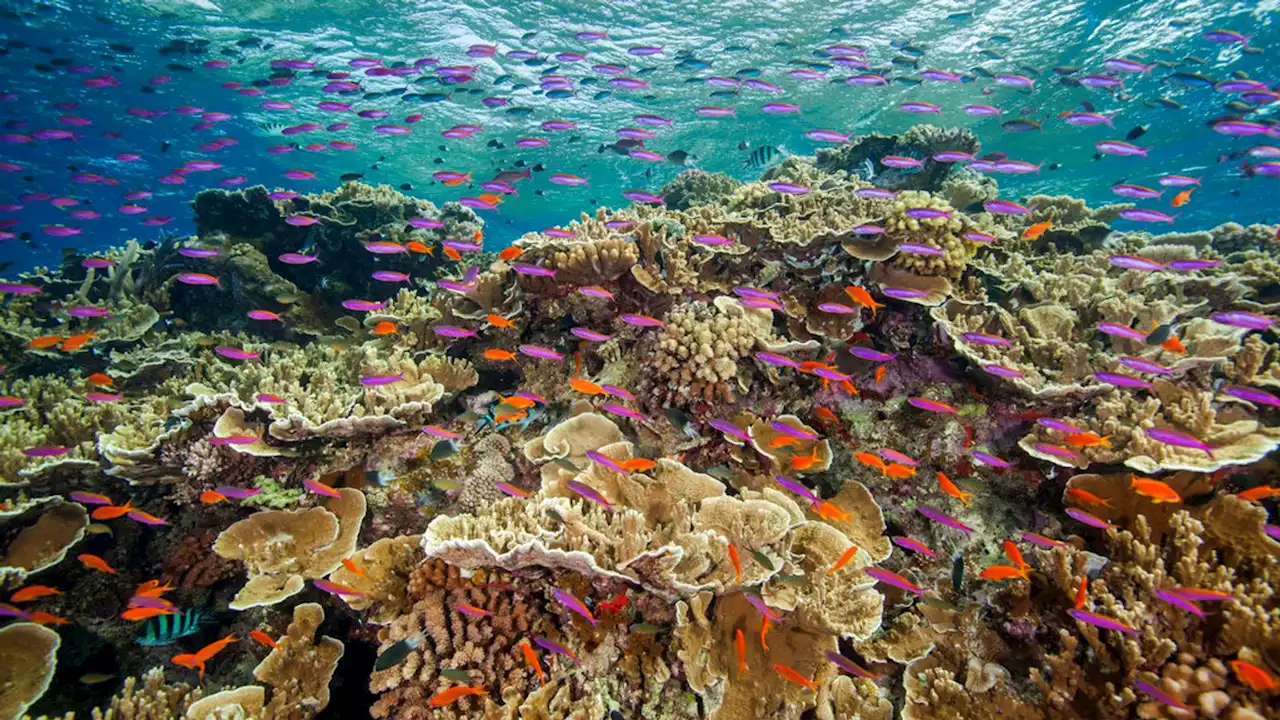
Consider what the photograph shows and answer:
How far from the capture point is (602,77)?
10656 millimetres

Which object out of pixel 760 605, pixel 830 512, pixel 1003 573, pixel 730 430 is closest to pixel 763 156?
pixel 730 430

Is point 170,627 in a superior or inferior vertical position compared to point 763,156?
inferior

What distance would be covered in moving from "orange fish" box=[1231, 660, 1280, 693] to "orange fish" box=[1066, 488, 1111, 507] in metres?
1.11

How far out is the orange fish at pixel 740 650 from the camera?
3066mm

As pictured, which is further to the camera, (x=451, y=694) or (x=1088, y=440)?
(x=1088, y=440)

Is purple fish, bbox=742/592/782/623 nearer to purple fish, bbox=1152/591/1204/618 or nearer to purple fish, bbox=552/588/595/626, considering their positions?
purple fish, bbox=552/588/595/626

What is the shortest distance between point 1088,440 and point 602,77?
10651 mm

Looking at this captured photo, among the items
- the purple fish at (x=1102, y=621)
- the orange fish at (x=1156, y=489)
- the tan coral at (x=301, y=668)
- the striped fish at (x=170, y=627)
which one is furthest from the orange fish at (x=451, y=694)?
the orange fish at (x=1156, y=489)

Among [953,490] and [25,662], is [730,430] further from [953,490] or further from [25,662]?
[25,662]

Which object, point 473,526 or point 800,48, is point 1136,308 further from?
point 800,48

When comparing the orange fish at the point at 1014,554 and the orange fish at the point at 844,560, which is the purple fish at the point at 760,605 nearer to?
the orange fish at the point at 844,560

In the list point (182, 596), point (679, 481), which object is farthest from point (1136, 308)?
point (182, 596)

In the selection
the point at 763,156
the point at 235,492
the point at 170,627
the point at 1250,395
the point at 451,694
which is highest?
the point at 763,156

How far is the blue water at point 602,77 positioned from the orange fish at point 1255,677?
37.1ft
